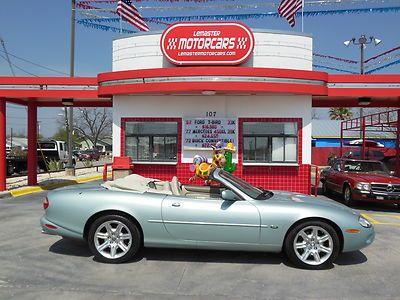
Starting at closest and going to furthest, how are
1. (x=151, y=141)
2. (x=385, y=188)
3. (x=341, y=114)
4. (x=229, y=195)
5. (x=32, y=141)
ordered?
(x=229, y=195)
(x=385, y=188)
(x=151, y=141)
(x=32, y=141)
(x=341, y=114)

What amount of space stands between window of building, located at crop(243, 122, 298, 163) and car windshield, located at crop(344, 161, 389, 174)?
2.45 meters

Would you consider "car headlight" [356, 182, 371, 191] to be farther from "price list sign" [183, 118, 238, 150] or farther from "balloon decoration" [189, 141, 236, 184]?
"price list sign" [183, 118, 238, 150]

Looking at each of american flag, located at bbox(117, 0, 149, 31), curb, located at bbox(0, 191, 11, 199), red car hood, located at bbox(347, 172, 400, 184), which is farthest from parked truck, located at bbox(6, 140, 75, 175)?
red car hood, located at bbox(347, 172, 400, 184)

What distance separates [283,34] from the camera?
10.3 metres

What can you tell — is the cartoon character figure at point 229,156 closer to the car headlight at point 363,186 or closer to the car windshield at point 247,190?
the car headlight at point 363,186

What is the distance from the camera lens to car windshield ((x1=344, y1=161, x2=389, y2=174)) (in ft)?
37.0

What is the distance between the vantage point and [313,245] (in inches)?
192

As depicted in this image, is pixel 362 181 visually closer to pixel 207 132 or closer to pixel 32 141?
pixel 207 132

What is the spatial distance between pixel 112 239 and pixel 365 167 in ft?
29.4

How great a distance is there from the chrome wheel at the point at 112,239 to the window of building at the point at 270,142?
19.4 ft

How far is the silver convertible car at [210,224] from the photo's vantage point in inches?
190

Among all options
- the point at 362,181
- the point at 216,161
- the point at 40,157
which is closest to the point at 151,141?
the point at 216,161

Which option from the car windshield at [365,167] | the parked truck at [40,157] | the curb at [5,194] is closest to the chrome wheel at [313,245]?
the car windshield at [365,167]

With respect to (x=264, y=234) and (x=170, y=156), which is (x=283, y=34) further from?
(x=264, y=234)
